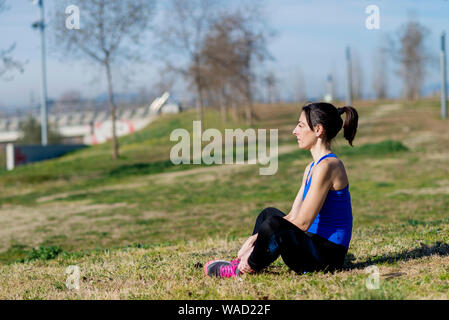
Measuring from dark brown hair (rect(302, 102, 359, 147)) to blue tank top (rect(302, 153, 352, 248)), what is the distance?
0.35 m

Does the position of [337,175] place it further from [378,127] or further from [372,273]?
[378,127]

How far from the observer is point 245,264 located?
14.6 ft

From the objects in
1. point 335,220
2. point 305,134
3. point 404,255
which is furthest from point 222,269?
point 404,255

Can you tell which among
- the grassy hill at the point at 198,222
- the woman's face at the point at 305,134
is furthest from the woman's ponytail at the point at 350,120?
the grassy hill at the point at 198,222

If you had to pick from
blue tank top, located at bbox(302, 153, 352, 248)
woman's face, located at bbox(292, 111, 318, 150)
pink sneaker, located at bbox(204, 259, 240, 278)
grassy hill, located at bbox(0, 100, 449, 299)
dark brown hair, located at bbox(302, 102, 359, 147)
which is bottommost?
grassy hill, located at bbox(0, 100, 449, 299)

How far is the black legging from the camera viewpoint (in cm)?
423

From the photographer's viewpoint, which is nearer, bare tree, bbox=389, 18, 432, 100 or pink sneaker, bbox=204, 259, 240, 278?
pink sneaker, bbox=204, 259, 240, 278

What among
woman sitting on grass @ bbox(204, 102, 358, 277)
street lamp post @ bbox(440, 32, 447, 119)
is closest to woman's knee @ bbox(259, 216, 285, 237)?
woman sitting on grass @ bbox(204, 102, 358, 277)

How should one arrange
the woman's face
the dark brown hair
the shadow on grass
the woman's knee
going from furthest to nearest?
the shadow on grass → the woman's face → the dark brown hair → the woman's knee

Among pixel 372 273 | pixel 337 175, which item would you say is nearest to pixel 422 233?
pixel 372 273

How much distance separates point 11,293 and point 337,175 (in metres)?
3.07

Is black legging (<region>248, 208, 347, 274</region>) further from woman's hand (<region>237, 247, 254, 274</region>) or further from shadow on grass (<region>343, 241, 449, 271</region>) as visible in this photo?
shadow on grass (<region>343, 241, 449, 271</region>)
